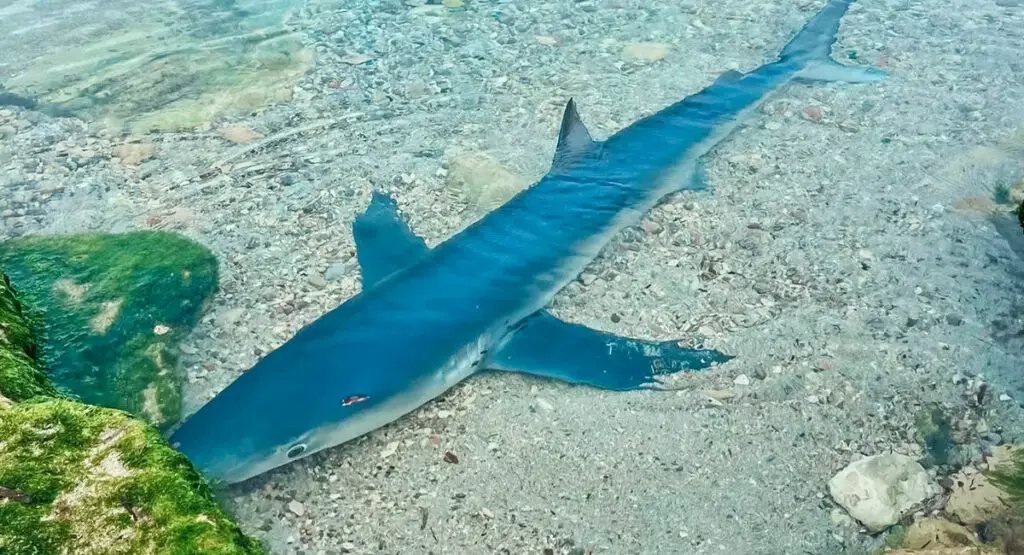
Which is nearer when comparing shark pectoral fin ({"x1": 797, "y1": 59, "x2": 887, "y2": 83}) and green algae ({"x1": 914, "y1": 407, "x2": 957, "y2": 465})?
green algae ({"x1": 914, "y1": 407, "x2": 957, "y2": 465})

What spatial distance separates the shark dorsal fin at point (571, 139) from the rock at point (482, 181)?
0.60m

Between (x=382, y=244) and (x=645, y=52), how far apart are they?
453 centimetres

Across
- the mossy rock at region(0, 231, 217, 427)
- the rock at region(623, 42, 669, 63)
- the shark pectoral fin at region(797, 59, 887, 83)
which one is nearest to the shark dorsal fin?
the mossy rock at region(0, 231, 217, 427)

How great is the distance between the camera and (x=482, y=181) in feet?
20.1

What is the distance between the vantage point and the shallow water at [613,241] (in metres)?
3.86

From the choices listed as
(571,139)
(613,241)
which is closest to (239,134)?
(571,139)

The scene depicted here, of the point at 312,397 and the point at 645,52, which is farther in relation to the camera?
the point at 645,52

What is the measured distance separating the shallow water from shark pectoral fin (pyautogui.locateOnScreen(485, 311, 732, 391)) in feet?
0.47

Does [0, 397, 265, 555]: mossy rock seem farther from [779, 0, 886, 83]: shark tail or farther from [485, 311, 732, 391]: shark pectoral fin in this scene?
[779, 0, 886, 83]: shark tail

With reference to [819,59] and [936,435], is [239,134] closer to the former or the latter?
[819,59]

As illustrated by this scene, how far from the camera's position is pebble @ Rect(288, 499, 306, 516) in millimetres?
3743

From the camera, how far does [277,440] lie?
142 inches

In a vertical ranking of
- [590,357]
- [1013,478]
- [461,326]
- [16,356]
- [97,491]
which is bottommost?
[1013,478]

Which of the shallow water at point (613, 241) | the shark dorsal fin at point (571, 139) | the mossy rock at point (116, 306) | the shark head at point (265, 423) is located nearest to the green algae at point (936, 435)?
the shallow water at point (613, 241)
